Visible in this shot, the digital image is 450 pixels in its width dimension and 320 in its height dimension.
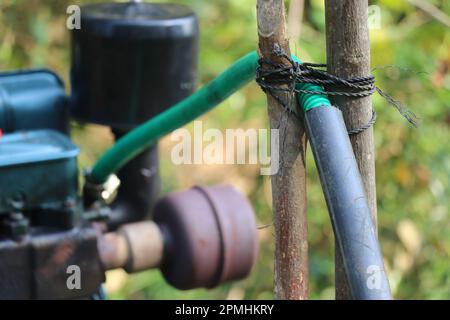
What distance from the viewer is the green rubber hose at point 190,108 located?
1.08 meters

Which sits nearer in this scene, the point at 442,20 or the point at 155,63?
the point at 155,63

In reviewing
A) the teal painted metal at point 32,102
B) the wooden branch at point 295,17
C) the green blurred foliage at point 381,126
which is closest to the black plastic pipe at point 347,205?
the teal painted metal at point 32,102

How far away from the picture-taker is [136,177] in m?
1.87

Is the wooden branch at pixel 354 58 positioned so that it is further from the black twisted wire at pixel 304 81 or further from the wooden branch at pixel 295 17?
the wooden branch at pixel 295 17

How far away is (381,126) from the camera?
2607mm

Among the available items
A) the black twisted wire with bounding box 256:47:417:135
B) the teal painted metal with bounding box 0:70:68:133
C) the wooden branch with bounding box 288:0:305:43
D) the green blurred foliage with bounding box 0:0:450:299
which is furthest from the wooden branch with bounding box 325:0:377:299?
the wooden branch with bounding box 288:0:305:43

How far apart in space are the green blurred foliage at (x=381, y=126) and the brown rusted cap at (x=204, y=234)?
2.33 ft

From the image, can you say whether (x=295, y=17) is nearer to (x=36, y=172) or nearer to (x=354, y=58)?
(x=36, y=172)

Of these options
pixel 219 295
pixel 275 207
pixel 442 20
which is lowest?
pixel 219 295

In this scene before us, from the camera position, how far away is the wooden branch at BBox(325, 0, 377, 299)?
1.01 meters

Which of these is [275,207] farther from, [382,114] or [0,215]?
[382,114]

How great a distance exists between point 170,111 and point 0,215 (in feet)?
1.28

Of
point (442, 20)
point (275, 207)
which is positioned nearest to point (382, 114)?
point (442, 20)

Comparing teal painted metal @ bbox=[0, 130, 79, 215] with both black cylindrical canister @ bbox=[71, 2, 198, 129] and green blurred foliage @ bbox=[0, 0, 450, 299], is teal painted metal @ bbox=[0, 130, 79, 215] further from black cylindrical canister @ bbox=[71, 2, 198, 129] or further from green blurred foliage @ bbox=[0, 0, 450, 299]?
green blurred foliage @ bbox=[0, 0, 450, 299]
